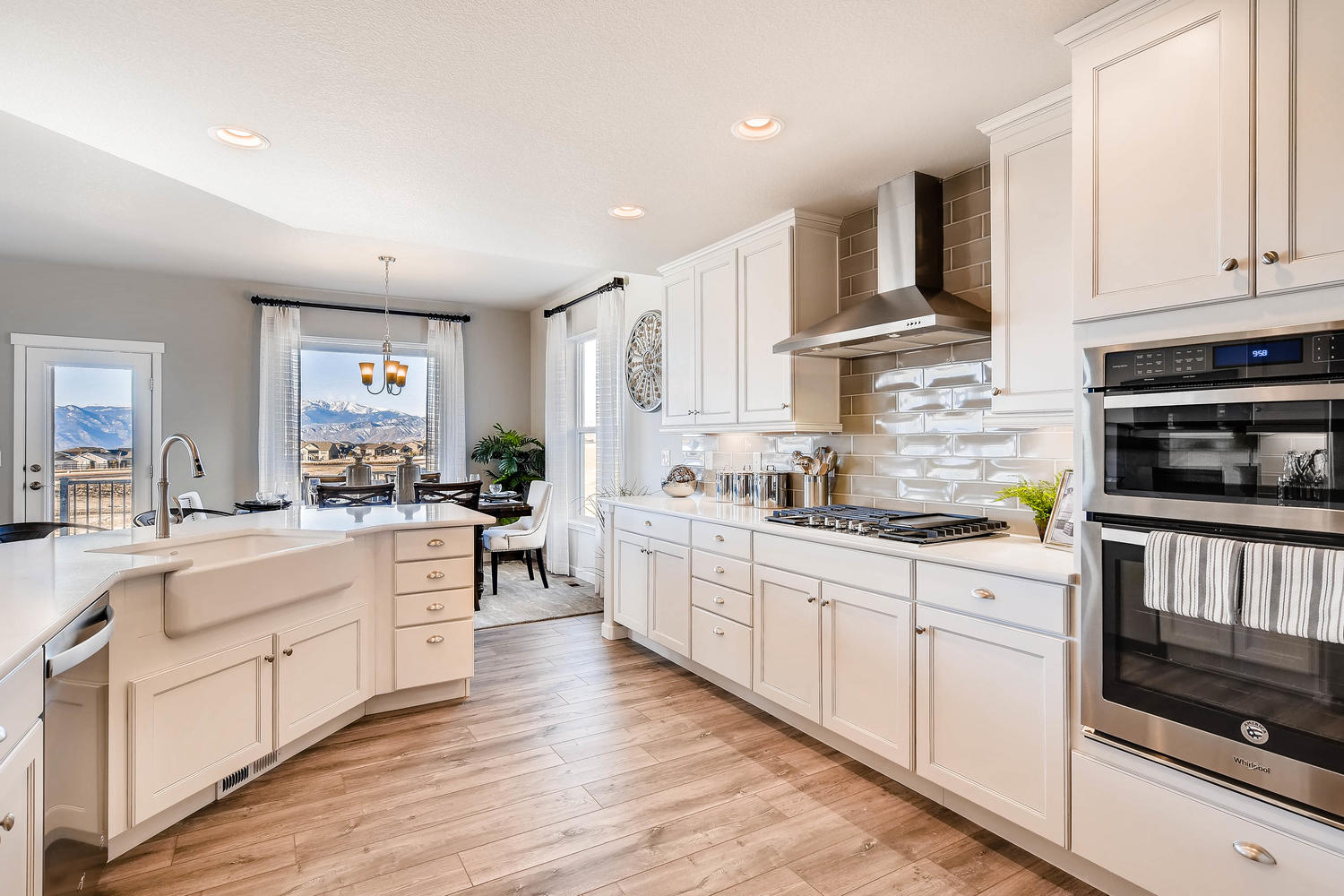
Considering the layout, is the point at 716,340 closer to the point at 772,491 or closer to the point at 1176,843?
the point at 772,491

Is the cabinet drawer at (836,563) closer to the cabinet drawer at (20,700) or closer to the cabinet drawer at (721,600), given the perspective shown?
the cabinet drawer at (721,600)

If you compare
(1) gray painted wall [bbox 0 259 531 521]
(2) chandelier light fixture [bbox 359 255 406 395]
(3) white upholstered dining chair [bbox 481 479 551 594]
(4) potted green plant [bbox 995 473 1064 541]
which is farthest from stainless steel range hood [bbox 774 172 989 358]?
(1) gray painted wall [bbox 0 259 531 521]

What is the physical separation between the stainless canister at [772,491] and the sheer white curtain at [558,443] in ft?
9.74

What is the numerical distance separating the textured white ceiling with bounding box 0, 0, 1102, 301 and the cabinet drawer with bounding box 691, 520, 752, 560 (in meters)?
1.53

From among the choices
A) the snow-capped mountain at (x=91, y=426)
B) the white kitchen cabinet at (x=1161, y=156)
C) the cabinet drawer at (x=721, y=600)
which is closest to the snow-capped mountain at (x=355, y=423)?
the snow-capped mountain at (x=91, y=426)

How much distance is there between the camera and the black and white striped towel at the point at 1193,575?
153 centimetres

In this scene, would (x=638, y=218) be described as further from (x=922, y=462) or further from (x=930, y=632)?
(x=930, y=632)

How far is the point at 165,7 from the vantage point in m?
1.83

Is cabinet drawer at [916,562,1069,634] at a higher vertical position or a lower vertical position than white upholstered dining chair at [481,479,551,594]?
higher

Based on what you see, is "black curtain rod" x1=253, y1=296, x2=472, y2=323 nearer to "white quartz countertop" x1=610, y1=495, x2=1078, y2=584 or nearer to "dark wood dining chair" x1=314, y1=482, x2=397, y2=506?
"dark wood dining chair" x1=314, y1=482, x2=397, y2=506

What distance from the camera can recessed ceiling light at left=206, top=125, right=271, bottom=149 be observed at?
98.7 inches

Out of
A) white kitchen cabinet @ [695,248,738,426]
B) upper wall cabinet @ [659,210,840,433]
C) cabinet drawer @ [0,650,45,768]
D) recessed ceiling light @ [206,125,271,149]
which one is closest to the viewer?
cabinet drawer @ [0,650,45,768]

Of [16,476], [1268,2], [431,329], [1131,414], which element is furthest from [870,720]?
[16,476]

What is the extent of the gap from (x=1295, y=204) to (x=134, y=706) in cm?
325
